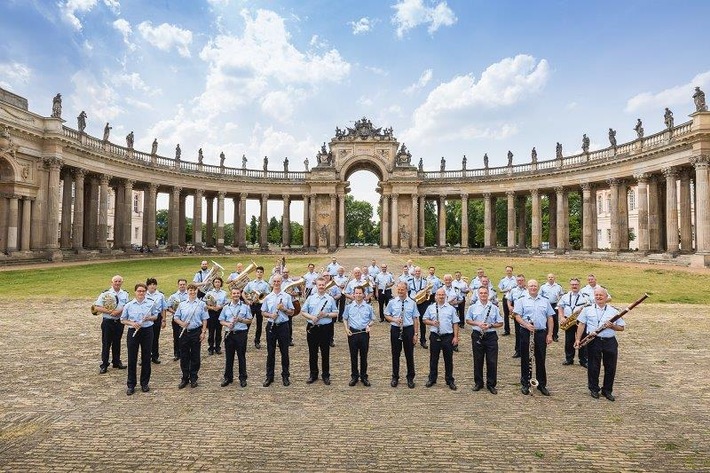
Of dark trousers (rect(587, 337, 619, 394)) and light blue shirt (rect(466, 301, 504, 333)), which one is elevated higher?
light blue shirt (rect(466, 301, 504, 333))

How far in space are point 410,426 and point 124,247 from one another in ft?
155

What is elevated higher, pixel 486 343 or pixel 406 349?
pixel 486 343

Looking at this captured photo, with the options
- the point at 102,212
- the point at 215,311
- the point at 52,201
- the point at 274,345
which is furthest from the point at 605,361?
the point at 102,212

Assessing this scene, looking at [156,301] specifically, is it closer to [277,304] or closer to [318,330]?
[277,304]

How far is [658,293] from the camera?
69.8ft

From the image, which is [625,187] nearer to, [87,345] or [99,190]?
[87,345]

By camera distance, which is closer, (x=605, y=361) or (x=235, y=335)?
(x=605, y=361)

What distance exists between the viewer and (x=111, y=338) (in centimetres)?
999

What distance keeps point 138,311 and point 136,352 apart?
2.82 feet

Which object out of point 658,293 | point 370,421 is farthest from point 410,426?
point 658,293

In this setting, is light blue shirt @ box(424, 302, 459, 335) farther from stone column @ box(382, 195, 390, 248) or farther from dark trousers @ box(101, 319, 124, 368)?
stone column @ box(382, 195, 390, 248)

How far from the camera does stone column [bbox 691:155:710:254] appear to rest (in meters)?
33.5

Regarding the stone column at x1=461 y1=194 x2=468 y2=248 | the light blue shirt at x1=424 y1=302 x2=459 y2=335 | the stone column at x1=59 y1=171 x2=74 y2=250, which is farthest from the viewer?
the stone column at x1=461 y1=194 x2=468 y2=248

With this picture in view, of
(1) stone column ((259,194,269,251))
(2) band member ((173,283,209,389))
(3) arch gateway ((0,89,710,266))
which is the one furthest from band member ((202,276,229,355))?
(1) stone column ((259,194,269,251))
